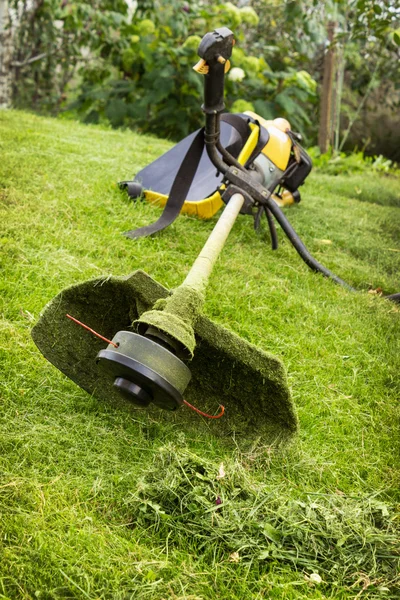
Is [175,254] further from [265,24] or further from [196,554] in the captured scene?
[265,24]

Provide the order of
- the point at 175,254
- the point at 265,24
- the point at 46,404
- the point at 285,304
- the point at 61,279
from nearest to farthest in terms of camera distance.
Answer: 1. the point at 46,404
2. the point at 61,279
3. the point at 285,304
4. the point at 175,254
5. the point at 265,24

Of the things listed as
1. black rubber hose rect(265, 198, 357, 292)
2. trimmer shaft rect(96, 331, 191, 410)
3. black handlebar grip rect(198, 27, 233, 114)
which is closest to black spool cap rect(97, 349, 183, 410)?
trimmer shaft rect(96, 331, 191, 410)

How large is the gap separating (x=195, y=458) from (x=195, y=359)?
32 centimetres

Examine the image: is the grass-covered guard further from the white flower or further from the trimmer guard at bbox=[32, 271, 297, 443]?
the white flower

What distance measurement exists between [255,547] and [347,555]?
0.73 feet

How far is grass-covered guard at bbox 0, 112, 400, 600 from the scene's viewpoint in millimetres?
1387

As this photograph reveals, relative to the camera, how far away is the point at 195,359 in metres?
1.84

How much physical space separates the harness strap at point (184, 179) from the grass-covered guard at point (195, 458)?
0.09 meters

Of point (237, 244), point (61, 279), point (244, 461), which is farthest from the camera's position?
point (237, 244)

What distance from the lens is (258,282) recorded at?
2.87 m

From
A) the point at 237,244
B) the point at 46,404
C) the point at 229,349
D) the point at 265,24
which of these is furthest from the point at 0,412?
the point at 265,24

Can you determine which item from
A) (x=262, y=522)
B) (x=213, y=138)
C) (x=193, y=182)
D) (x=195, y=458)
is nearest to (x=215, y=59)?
(x=213, y=138)

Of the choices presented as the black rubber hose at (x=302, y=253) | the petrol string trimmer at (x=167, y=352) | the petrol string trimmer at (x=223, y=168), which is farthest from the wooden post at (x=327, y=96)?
the petrol string trimmer at (x=167, y=352)

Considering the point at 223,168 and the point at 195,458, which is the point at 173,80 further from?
the point at 195,458
